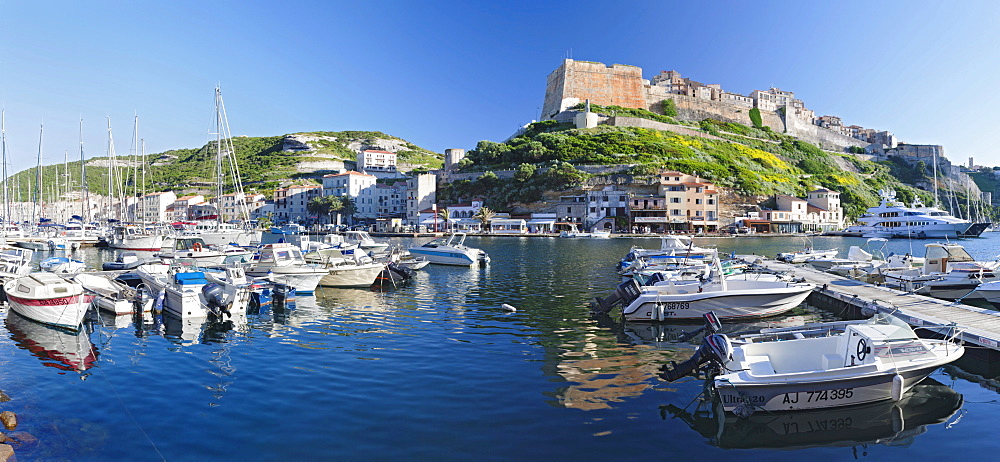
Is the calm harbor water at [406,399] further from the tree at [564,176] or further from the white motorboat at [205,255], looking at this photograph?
the tree at [564,176]

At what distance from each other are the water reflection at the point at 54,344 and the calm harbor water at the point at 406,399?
0.08 meters

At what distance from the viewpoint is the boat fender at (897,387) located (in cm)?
1016

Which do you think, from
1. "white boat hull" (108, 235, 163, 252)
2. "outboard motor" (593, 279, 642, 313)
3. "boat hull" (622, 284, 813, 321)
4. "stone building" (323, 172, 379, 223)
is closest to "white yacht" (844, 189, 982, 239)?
"boat hull" (622, 284, 813, 321)

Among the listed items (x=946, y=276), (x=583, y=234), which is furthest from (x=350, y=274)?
(x=583, y=234)

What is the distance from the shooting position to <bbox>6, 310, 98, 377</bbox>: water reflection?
14.0m

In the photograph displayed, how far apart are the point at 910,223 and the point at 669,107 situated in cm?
5805

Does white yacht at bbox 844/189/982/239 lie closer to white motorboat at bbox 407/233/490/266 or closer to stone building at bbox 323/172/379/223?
white motorboat at bbox 407/233/490/266

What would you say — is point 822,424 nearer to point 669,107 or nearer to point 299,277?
point 299,277

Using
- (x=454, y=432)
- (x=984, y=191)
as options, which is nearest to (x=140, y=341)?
(x=454, y=432)

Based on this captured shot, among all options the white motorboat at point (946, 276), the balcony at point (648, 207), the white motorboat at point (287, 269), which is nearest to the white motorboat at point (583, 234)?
the balcony at point (648, 207)

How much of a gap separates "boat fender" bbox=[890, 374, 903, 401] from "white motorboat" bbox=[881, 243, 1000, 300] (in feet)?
45.8

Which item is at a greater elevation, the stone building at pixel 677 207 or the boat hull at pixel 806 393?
the stone building at pixel 677 207

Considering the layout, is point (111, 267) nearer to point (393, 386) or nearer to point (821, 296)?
point (393, 386)

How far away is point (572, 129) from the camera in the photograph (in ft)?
369
